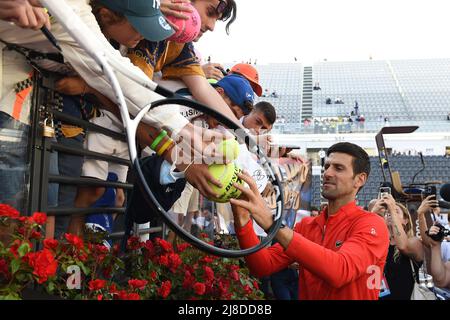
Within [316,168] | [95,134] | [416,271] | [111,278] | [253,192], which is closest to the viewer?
[253,192]

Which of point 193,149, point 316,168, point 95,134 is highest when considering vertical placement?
point 316,168

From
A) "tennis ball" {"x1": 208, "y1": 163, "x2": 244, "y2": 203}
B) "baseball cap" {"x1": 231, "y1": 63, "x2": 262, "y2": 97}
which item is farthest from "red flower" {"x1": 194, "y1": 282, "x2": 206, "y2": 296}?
"baseball cap" {"x1": 231, "y1": 63, "x2": 262, "y2": 97}

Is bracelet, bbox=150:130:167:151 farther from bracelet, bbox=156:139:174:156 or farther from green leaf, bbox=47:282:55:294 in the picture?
green leaf, bbox=47:282:55:294

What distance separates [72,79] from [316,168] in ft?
54.1

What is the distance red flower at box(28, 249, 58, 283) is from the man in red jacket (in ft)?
1.70

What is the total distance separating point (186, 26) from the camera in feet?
5.73

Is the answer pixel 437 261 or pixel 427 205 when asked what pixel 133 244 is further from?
pixel 427 205

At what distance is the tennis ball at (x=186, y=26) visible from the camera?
5.64ft

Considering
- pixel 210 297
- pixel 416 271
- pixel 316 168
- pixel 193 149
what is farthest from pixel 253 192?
pixel 316 168

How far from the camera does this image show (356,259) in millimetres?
1846
